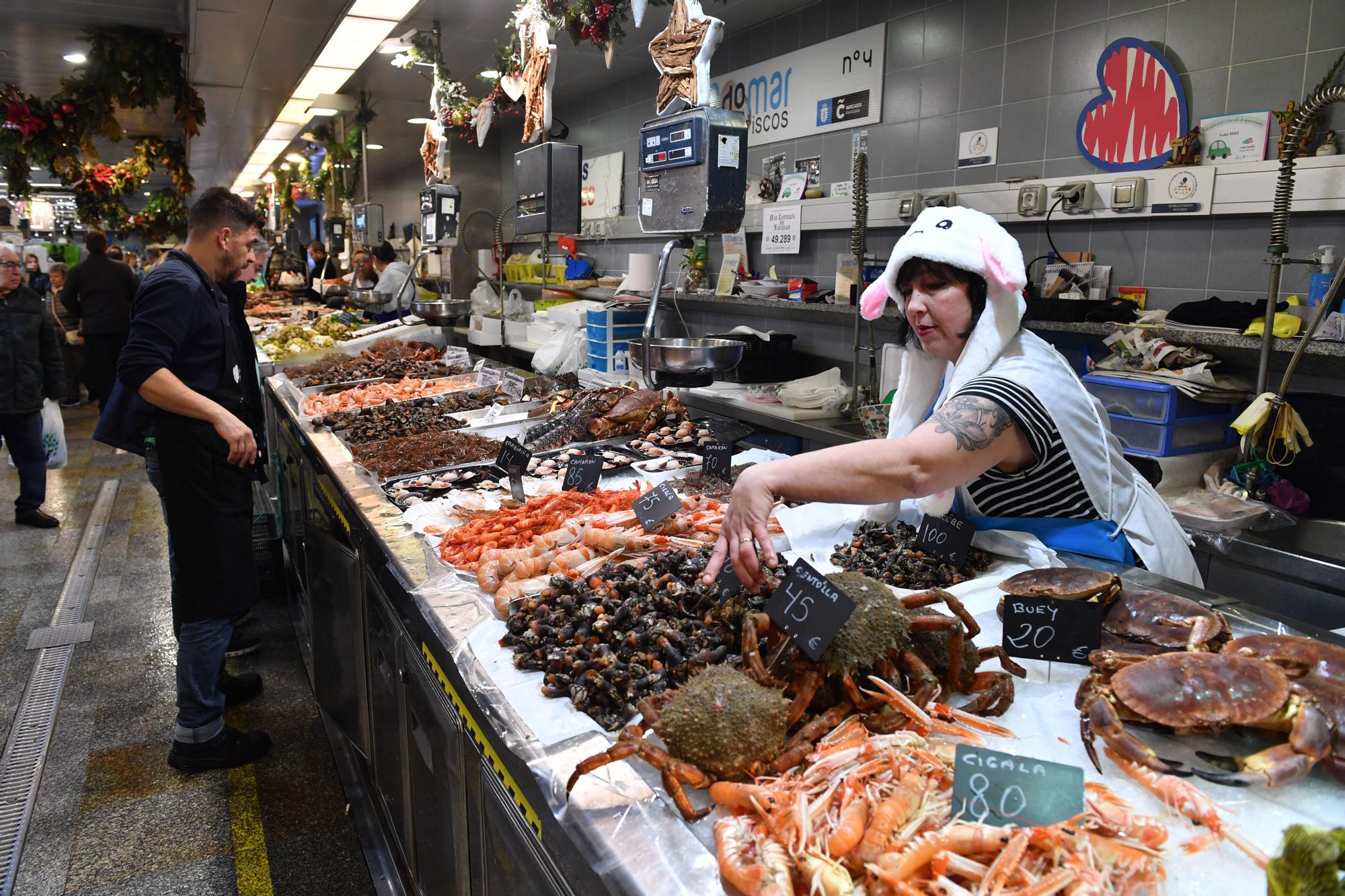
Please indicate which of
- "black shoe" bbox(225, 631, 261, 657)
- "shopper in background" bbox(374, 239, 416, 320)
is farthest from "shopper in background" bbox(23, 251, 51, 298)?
"black shoe" bbox(225, 631, 261, 657)

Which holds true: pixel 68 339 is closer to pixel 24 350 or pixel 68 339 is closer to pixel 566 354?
pixel 24 350

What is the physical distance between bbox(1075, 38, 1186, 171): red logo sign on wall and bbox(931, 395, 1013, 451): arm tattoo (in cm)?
266

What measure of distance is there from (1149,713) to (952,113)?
4.40 meters

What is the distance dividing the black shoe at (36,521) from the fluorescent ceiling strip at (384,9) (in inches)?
164

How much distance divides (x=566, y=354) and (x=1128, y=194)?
3.56 m

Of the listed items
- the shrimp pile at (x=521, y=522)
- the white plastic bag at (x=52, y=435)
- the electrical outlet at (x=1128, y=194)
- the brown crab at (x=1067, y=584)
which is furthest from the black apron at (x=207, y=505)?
the white plastic bag at (x=52, y=435)

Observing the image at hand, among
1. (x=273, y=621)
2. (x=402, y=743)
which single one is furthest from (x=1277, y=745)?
(x=273, y=621)

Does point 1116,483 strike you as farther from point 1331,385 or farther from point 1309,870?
point 1331,385

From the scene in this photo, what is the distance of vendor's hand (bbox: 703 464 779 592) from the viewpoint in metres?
1.58

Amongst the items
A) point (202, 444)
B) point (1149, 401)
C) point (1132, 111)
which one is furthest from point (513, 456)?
point (1132, 111)

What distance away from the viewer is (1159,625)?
60.8 inches

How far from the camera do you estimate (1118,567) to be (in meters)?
2.03

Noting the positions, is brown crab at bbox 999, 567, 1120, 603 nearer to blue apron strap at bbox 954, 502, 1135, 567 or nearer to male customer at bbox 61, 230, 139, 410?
blue apron strap at bbox 954, 502, 1135, 567

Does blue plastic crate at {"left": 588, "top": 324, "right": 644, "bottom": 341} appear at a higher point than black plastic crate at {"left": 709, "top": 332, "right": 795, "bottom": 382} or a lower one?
higher
